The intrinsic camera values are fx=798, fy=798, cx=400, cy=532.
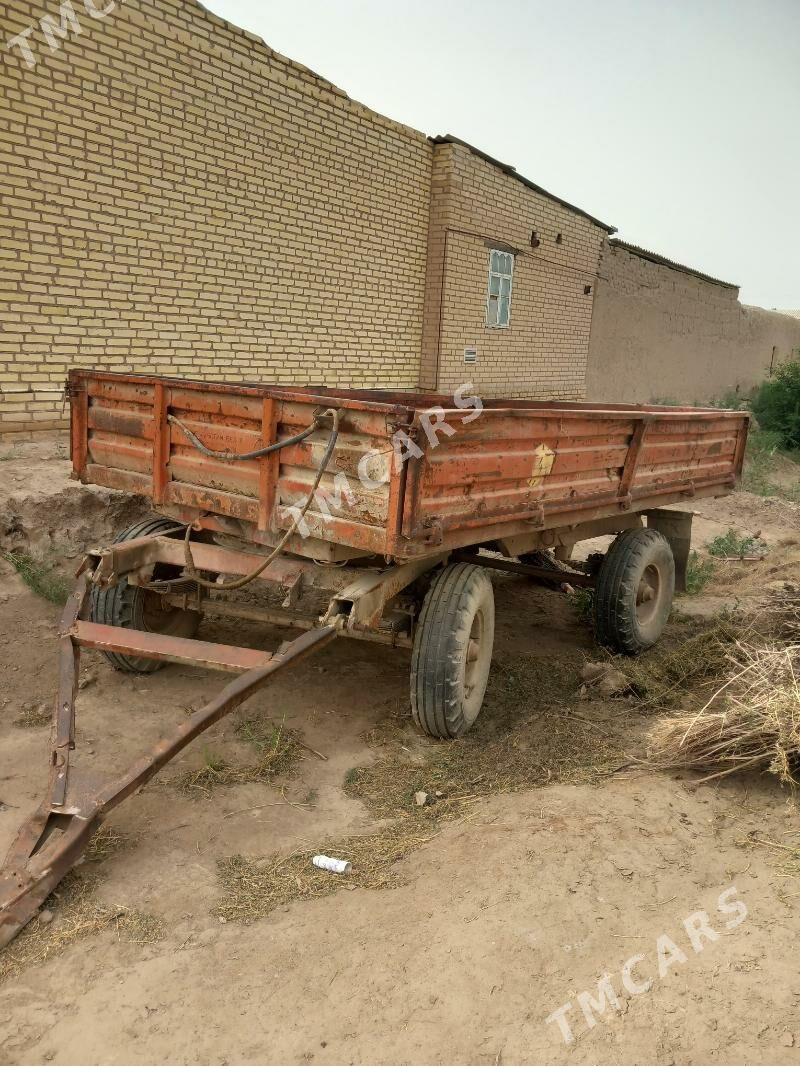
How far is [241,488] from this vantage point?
3.79 m

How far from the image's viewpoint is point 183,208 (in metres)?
7.50

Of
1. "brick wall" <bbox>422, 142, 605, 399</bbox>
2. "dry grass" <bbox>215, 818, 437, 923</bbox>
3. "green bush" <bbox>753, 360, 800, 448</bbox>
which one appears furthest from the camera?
"green bush" <bbox>753, 360, 800, 448</bbox>

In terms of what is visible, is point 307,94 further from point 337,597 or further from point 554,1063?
point 554,1063

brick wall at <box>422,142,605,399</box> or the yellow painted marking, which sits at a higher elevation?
brick wall at <box>422,142,605,399</box>

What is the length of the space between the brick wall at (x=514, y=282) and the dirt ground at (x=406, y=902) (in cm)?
773

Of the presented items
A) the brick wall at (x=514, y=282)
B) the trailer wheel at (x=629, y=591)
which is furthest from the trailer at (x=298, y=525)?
the brick wall at (x=514, y=282)

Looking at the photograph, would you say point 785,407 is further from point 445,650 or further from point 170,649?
point 170,649

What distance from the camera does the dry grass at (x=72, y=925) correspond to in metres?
2.48

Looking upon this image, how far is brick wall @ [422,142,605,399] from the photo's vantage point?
35.7ft

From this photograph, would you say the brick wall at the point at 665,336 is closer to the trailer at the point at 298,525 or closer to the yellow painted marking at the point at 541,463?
the trailer at the point at 298,525

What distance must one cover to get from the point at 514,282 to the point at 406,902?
→ 11.1m
